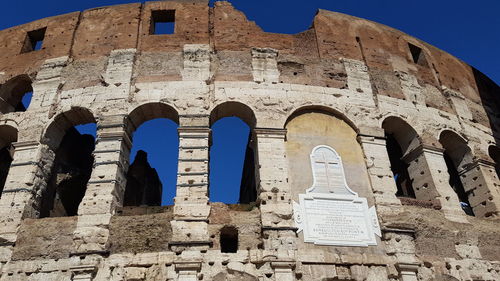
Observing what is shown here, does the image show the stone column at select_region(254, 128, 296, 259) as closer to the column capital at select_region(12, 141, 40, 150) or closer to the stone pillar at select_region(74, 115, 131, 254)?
the stone pillar at select_region(74, 115, 131, 254)

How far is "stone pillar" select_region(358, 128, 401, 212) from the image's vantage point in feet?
29.3

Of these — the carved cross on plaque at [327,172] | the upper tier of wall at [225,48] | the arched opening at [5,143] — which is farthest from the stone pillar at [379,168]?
the arched opening at [5,143]

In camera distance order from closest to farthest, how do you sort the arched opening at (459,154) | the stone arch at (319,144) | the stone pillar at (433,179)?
1. the stone arch at (319,144)
2. the stone pillar at (433,179)
3. the arched opening at (459,154)

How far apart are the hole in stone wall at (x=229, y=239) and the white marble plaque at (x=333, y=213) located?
1252 millimetres

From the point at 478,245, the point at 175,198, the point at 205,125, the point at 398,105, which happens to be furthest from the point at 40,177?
the point at 478,245

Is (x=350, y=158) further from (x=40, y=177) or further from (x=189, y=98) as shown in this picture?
(x=40, y=177)

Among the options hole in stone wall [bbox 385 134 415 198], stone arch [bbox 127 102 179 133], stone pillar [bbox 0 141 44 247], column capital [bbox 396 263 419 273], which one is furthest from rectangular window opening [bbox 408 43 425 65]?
stone pillar [bbox 0 141 44 247]

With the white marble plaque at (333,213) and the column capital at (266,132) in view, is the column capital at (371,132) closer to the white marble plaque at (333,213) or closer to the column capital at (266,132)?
the white marble plaque at (333,213)

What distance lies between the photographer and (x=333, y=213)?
8.48 meters

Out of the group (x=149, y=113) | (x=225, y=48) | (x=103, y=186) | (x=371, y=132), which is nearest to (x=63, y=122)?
(x=149, y=113)

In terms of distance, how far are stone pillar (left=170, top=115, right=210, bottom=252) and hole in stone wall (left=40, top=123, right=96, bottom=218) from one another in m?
4.34

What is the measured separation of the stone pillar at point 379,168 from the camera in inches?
352

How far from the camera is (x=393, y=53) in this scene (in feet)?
39.6

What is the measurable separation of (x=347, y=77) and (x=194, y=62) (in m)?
3.93
